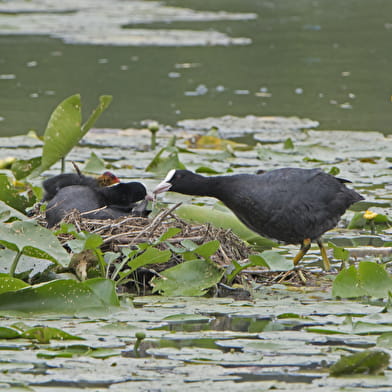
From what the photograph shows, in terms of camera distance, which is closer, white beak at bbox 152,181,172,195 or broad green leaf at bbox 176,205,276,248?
white beak at bbox 152,181,172,195

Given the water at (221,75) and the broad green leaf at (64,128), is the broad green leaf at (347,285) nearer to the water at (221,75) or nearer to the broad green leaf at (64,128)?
the broad green leaf at (64,128)

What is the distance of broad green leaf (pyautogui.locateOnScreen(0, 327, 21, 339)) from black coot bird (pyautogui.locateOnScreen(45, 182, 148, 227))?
2.10 metres

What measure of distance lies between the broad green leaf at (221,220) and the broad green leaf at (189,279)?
1.36 meters

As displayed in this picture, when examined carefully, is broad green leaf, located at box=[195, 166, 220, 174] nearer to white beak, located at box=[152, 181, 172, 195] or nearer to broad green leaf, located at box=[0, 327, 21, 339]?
white beak, located at box=[152, 181, 172, 195]

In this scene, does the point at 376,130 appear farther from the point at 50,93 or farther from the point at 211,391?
the point at 211,391

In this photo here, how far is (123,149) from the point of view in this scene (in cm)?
1067

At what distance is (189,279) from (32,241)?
0.97 m

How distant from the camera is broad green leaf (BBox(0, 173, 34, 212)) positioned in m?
6.77

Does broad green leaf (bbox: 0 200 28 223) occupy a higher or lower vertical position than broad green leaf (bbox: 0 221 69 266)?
lower

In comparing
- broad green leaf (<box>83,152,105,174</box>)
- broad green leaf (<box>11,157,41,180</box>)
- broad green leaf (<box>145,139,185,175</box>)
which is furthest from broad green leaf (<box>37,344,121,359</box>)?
broad green leaf (<box>83,152,105,174</box>)

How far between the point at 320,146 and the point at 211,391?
6.91m

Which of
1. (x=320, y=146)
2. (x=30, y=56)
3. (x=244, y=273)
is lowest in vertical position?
(x=30, y=56)

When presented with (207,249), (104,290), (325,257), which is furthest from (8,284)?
(325,257)

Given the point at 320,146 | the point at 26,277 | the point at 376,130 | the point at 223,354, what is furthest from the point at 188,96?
the point at 223,354
